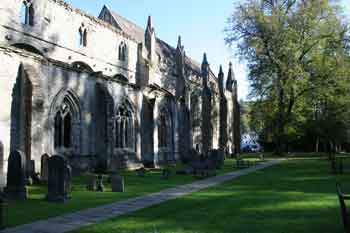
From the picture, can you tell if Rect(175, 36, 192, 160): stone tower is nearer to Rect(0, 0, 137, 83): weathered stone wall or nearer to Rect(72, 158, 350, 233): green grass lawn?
Rect(0, 0, 137, 83): weathered stone wall

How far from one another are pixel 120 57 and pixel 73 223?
87.6ft

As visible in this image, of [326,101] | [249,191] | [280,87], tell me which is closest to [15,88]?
[249,191]

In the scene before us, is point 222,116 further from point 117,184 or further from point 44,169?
point 117,184

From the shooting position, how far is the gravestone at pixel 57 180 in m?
11.3

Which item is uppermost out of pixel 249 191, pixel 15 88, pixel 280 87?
pixel 280 87

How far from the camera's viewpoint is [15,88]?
1587 cm

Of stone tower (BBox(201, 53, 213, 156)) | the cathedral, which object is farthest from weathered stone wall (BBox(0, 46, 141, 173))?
stone tower (BBox(201, 53, 213, 156))

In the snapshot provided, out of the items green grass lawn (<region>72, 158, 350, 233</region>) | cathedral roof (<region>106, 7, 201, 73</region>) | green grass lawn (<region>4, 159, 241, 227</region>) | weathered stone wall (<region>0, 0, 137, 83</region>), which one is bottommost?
green grass lawn (<region>72, 158, 350, 233</region>)

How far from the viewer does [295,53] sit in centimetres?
3609

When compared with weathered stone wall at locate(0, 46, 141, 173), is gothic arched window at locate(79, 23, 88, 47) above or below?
above

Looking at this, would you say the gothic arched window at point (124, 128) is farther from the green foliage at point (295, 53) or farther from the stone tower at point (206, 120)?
the stone tower at point (206, 120)

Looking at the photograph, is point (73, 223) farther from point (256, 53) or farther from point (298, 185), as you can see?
point (256, 53)

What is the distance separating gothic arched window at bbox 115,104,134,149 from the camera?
23484mm

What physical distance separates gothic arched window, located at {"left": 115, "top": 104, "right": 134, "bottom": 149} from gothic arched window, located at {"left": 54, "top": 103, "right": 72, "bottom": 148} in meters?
4.11
